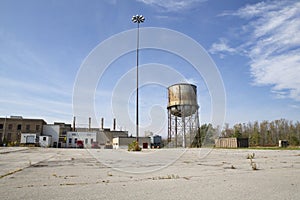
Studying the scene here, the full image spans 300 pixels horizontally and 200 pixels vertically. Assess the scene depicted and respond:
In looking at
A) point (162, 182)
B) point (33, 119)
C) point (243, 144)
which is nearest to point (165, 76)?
point (162, 182)

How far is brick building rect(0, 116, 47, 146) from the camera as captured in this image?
2395 inches

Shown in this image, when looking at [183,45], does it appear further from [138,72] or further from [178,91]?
[178,91]

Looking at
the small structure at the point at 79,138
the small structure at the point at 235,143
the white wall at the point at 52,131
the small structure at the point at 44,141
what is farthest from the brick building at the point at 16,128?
the small structure at the point at 235,143

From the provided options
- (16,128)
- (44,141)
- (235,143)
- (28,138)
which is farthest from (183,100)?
(16,128)

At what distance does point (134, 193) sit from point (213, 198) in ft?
5.26

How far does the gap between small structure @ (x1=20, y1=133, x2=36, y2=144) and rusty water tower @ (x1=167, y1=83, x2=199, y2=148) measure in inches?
1421

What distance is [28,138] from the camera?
59312 millimetres

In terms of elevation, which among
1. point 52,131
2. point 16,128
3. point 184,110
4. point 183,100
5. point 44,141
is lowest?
point 44,141

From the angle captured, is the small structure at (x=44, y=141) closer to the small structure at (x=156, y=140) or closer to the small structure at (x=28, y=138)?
the small structure at (x=28, y=138)

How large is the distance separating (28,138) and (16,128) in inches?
217

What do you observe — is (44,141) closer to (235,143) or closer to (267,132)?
(235,143)

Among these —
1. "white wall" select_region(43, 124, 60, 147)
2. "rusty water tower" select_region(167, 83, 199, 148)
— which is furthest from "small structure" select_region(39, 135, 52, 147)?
"rusty water tower" select_region(167, 83, 199, 148)

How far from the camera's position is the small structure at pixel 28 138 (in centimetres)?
5909

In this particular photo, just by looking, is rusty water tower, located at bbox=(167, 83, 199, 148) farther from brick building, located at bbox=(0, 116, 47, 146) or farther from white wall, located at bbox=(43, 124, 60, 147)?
brick building, located at bbox=(0, 116, 47, 146)
